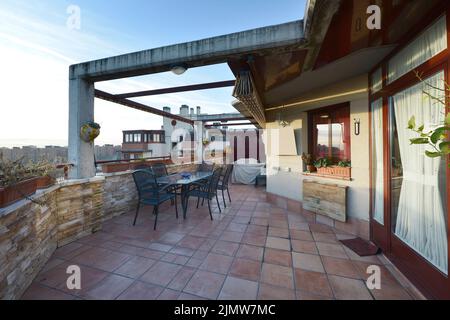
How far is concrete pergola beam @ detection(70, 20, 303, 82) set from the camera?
6.48ft

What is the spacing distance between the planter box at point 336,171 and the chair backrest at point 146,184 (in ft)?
9.74

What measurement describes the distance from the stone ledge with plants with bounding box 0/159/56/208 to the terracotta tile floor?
2.89 feet

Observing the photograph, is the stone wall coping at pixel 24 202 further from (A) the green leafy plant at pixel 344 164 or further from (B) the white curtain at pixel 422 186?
(A) the green leafy plant at pixel 344 164

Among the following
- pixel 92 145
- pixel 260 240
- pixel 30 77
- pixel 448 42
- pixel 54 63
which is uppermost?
pixel 54 63

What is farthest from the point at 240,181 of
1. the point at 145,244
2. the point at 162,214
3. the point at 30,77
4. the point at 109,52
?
the point at 30,77

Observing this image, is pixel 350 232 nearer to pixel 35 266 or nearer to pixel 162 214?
pixel 162 214

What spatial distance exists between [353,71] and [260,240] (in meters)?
2.81

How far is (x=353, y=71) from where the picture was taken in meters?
2.66

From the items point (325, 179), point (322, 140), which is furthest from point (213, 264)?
point (322, 140)

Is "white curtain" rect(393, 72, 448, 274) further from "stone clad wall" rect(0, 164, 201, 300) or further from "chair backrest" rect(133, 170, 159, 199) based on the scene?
"stone clad wall" rect(0, 164, 201, 300)

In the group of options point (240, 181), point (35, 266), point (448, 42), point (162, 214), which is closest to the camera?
point (448, 42)

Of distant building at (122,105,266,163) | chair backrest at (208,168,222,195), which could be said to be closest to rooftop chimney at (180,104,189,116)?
distant building at (122,105,266,163)
